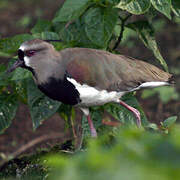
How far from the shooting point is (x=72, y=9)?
272 cm

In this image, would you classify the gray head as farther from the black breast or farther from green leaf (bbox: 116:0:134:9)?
green leaf (bbox: 116:0:134:9)

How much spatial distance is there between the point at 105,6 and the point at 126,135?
181 centimetres

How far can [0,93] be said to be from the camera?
3.00 m

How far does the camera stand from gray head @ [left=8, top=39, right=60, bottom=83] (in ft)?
8.61

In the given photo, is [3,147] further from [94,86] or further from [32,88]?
[94,86]

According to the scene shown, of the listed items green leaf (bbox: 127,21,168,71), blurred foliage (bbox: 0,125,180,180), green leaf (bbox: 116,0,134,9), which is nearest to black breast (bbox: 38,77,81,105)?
green leaf (bbox: 116,0,134,9)

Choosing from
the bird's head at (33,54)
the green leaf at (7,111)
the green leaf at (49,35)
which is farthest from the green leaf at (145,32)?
the green leaf at (7,111)

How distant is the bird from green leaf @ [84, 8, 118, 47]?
7 cm

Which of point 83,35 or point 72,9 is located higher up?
point 72,9

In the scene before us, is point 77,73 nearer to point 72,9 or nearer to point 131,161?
point 72,9

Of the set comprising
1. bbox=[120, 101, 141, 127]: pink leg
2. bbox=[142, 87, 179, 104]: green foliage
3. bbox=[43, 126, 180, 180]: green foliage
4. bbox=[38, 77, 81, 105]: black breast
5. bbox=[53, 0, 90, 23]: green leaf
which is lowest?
bbox=[142, 87, 179, 104]: green foliage

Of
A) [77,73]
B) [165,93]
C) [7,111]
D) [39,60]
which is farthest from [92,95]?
[165,93]

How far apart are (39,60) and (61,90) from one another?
0.24 meters

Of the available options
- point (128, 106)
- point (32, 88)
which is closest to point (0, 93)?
point (32, 88)
